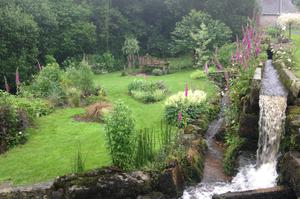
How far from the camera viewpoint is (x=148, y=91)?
1784cm

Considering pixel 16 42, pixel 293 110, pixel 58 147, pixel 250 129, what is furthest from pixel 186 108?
pixel 16 42

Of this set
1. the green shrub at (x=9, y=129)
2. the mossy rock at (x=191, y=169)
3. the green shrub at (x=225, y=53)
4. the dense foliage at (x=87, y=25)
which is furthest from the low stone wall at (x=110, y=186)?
the green shrub at (x=225, y=53)

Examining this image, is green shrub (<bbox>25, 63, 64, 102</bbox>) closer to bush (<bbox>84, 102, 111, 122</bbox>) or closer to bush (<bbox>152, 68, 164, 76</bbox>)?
bush (<bbox>84, 102, 111, 122</bbox>)

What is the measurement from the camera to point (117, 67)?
96.2 ft

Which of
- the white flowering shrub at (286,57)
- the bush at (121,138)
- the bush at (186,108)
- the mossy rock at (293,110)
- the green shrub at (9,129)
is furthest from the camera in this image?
the white flowering shrub at (286,57)

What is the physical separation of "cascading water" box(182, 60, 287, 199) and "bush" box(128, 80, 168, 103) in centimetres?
763

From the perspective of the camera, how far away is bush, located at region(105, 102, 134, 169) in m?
8.52

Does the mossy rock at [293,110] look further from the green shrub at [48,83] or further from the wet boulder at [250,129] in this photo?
the green shrub at [48,83]

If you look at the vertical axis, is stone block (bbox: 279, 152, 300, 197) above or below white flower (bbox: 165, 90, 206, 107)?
below

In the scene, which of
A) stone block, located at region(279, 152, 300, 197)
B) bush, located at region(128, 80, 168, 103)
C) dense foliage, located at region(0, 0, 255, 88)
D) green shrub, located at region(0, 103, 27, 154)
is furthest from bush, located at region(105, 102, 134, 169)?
dense foliage, located at region(0, 0, 255, 88)

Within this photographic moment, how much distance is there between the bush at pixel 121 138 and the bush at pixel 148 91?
8229 mm

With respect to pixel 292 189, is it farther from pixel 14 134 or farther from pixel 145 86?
pixel 145 86

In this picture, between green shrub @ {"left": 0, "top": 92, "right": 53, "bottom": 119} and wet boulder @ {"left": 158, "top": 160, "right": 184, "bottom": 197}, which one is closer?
wet boulder @ {"left": 158, "top": 160, "right": 184, "bottom": 197}

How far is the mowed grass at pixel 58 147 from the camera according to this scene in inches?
368
